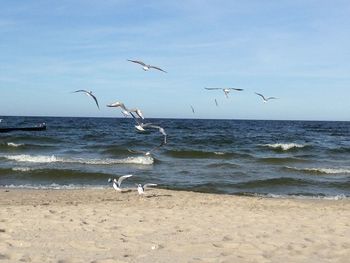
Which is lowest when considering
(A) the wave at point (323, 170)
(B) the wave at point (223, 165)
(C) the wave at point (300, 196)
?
(C) the wave at point (300, 196)

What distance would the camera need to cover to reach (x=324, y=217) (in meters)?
9.66

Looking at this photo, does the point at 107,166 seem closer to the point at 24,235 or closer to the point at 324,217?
the point at 324,217

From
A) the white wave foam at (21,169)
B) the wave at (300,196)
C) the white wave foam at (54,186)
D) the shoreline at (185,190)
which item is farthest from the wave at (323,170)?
the white wave foam at (21,169)

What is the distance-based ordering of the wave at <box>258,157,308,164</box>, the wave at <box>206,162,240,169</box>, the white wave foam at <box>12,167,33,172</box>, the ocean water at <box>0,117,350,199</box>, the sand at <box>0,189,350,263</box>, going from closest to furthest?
A: the sand at <box>0,189,350,263</box> → the ocean water at <box>0,117,350,199</box> → the white wave foam at <box>12,167,33,172</box> → the wave at <box>206,162,240,169</box> → the wave at <box>258,157,308,164</box>

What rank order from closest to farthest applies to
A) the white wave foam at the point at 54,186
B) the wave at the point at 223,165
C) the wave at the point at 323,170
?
1. the white wave foam at the point at 54,186
2. the wave at the point at 323,170
3. the wave at the point at 223,165

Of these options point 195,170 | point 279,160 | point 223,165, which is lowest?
point 195,170

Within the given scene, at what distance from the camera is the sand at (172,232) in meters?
6.09

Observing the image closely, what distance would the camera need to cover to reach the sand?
6.09 meters

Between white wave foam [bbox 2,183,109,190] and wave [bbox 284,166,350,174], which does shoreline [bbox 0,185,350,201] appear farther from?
wave [bbox 284,166,350,174]

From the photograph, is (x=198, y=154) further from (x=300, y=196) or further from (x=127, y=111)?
(x=127, y=111)

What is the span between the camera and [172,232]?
25.0 feet

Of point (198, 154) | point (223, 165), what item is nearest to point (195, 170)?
point (223, 165)

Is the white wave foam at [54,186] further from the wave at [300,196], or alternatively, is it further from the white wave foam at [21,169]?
the wave at [300,196]

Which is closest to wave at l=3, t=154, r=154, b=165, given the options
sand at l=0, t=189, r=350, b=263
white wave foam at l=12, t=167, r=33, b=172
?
white wave foam at l=12, t=167, r=33, b=172
